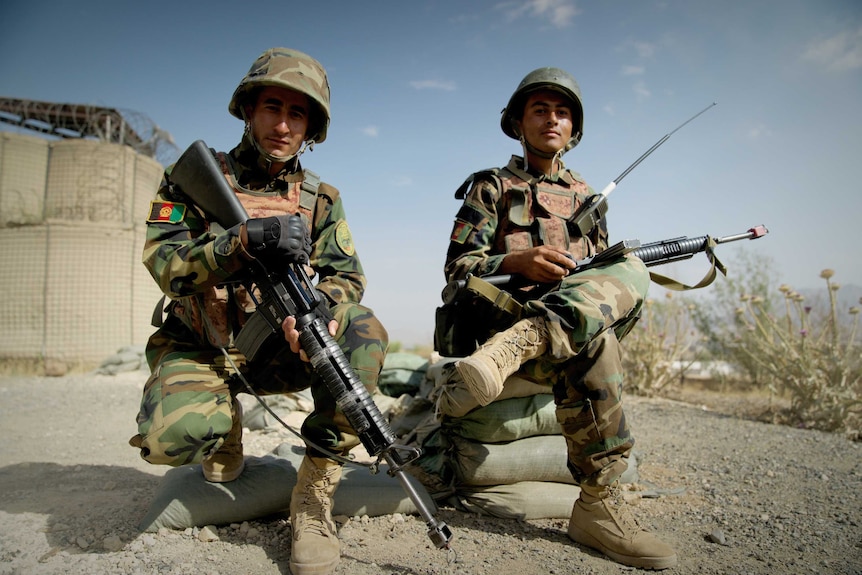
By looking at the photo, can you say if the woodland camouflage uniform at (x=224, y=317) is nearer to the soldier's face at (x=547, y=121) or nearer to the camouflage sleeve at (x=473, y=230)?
the camouflage sleeve at (x=473, y=230)

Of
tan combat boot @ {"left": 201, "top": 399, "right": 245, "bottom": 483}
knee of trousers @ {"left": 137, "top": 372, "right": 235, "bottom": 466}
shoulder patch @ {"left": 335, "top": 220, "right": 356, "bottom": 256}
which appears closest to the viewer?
knee of trousers @ {"left": 137, "top": 372, "right": 235, "bottom": 466}

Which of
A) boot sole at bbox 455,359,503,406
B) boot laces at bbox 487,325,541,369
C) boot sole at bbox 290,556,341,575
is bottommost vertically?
boot sole at bbox 290,556,341,575

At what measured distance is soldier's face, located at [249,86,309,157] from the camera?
2568mm

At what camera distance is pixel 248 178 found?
8.81 feet

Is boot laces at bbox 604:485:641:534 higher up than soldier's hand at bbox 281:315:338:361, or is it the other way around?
soldier's hand at bbox 281:315:338:361

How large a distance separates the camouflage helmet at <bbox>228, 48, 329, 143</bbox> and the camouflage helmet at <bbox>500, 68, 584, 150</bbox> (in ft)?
3.79

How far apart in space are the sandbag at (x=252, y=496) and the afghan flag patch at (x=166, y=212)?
3.81ft

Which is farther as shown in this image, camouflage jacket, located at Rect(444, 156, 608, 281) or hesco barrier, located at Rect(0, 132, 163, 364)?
hesco barrier, located at Rect(0, 132, 163, 364)

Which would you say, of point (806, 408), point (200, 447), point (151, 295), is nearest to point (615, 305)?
point (200, 447)

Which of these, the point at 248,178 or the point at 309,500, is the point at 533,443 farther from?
the point at 248,178

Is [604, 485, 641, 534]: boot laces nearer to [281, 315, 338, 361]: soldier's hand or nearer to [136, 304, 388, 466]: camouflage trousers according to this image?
[136, 304, 388, 466]: camouflage trousers

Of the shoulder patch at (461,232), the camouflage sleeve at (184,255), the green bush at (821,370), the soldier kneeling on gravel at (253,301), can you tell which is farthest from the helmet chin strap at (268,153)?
the green bush at (821,370)

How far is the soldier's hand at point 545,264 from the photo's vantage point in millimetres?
2434

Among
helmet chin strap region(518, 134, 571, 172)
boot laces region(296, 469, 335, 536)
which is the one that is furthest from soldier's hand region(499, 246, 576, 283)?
boot laces region(296, 469, 335, 536)
